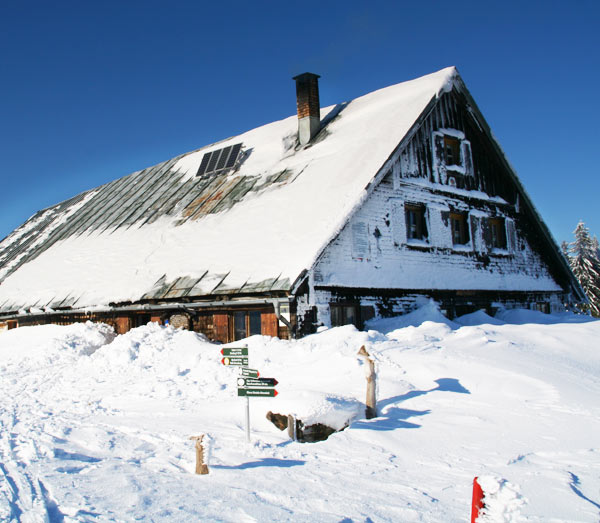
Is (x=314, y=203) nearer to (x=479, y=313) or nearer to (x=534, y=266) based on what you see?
(x=479, y=313)

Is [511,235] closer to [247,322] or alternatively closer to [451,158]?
[451,158]

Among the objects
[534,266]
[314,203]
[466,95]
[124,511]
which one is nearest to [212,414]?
[124,511]

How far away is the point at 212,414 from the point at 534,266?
15807mm

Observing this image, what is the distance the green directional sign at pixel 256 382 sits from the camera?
28.4 feet

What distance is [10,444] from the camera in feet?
27.2

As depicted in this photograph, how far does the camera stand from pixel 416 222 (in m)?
18.5

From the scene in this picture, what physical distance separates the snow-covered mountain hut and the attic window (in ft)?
0.21

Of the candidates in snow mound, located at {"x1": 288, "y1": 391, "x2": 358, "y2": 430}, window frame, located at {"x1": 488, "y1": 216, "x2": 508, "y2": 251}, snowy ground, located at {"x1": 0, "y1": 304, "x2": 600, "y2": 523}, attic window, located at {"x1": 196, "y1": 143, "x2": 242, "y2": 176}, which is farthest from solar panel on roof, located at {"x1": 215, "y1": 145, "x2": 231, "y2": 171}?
snow mound, located at {"x1": 288, "y1": 391, "x2": 358, "y2": 430}

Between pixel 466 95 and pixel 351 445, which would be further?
pixel 466 95

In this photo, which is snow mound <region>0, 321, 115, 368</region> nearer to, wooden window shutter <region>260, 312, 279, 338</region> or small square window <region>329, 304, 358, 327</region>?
wooden window shutter <region>260, 312, 279, 338</region>

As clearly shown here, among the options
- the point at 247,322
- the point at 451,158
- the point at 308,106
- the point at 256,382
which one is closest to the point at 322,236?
the point at 247,322

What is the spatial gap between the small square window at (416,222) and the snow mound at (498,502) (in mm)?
13391

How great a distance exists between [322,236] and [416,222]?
505 centimetres

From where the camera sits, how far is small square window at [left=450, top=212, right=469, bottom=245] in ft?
64.4
